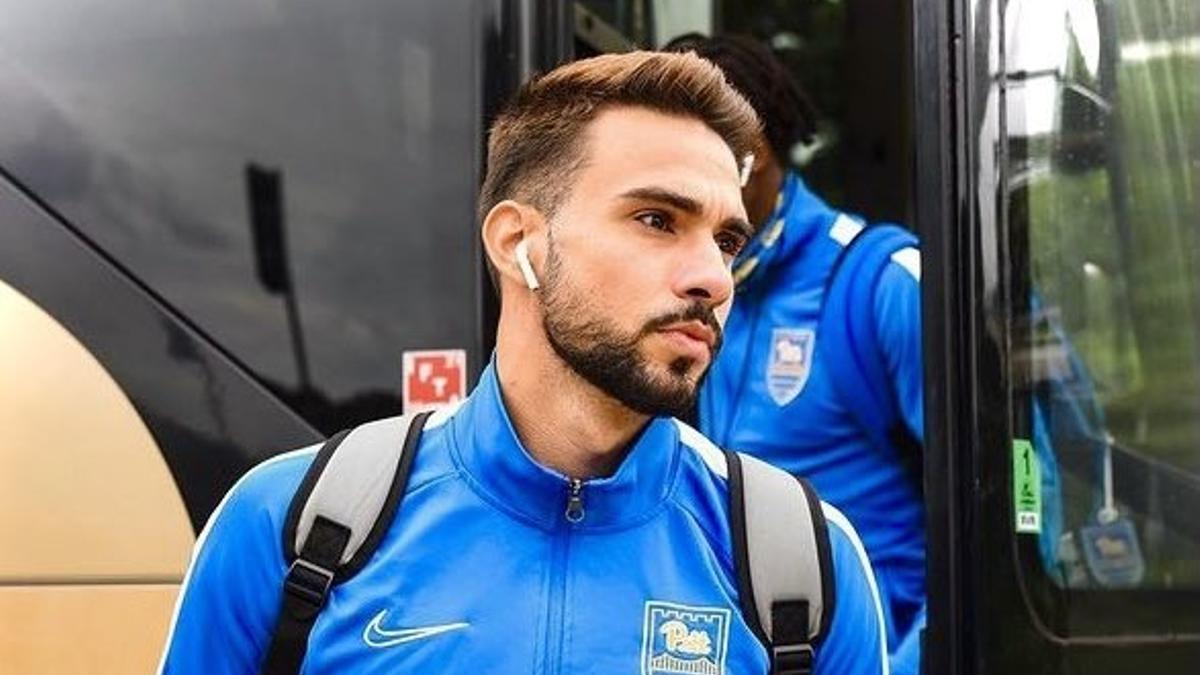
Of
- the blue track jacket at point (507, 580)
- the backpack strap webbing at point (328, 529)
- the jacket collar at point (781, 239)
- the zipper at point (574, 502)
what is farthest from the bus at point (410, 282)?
the backpack strap webbing at point (328, 529)

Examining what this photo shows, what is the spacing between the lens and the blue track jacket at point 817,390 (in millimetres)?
2791

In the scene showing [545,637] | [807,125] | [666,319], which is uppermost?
[807,125]

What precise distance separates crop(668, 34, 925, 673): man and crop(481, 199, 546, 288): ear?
103 centimetres

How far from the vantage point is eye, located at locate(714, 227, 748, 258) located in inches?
68.1

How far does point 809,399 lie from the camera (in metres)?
2.89

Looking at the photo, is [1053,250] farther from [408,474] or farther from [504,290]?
[408,474]

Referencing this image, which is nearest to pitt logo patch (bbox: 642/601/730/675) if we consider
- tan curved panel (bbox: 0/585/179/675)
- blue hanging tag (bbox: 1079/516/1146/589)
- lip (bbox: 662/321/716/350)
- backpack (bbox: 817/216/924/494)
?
lip (bbox: 662/321/716/350)

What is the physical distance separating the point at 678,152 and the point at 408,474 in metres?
0.42

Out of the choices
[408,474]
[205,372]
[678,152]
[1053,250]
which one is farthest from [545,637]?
[205,372]

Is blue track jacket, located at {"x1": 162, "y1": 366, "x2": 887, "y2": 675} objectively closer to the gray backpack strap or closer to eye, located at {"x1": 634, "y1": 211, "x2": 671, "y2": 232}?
the gray backpack strap

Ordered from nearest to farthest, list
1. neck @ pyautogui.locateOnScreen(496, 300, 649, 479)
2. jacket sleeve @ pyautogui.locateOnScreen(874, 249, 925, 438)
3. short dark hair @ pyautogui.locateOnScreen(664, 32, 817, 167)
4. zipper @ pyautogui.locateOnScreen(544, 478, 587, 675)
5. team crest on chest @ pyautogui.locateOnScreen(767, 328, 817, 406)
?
zipper @ pyautogui.locateOnScreen(544, 478, 587, 675), neck @ pyautogui.locateOnScreen(496, 300, 649, 479), jacket sleeve @ pyautogui.locateOnScreen(874, 249, 925, 438), team crest on chest @ pyautogui.locateOnScreen(767, 328, 817, 406), short dark hair @ pyautogui.locateOnScreen(664, 32, 817, 167)

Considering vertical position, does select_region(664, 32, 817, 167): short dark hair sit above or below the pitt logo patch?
above

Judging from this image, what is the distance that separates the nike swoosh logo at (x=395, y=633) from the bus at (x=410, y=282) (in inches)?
40.9

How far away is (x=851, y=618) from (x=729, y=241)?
39cm
